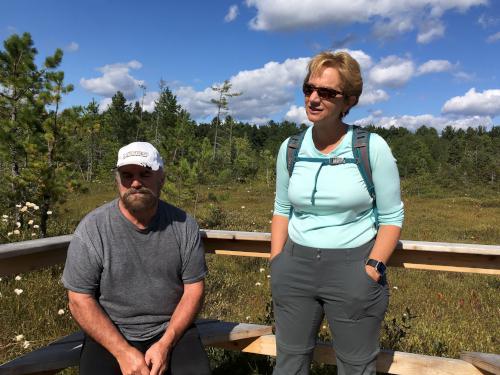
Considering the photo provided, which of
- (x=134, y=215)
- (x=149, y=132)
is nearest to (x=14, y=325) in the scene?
(x=134, y=215)

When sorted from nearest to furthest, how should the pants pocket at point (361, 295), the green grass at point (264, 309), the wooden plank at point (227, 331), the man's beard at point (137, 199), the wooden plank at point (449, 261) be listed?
the pants pocket at point (361, 295) < the man's beard at point (137, 199) < the wooden plank at point (449, 261) < the wooden plank at point (227, 331) < the green grass at point (264, 309)

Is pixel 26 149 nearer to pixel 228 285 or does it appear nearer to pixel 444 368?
pixel 228 285

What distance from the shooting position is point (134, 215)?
2381mm

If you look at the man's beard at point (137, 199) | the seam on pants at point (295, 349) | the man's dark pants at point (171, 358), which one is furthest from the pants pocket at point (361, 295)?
the man's beard at point (137, 199)

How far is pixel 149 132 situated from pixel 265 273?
139ft

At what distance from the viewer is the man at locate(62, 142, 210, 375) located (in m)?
2.25

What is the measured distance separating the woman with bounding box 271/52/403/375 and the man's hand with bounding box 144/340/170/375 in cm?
59

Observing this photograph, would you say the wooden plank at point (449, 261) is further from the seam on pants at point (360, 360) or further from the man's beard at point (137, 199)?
the man's beard at point (137, 199)

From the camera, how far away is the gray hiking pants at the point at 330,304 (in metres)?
2.13

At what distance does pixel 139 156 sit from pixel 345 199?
3.39 feet

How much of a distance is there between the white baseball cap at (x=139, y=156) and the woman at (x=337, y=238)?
0.72m

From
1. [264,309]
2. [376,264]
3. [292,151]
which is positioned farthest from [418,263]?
[264,309]

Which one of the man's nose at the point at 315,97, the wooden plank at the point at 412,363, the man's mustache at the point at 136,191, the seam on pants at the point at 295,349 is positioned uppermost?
the man's nose at the point at 315,97

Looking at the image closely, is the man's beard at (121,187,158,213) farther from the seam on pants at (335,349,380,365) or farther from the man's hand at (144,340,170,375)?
the seam on pants at (335,349,380,365)
